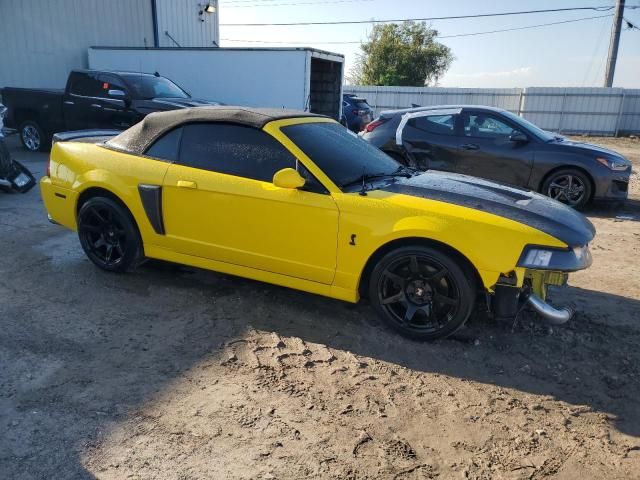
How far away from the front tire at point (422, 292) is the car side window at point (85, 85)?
9573mm

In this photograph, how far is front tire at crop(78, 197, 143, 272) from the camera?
4.58m

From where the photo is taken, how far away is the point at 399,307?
379 centimetres

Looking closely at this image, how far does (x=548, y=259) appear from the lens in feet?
11.0

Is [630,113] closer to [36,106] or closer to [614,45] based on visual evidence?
[614,45]

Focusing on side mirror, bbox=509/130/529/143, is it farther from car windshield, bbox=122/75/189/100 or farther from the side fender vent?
car windshield, bbox=122/75/189/100

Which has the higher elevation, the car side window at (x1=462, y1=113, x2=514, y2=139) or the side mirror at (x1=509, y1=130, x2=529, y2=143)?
the car side window at (x1=462, y1=113, x2=514, y2=139)

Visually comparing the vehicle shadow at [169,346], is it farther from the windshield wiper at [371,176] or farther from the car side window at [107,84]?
the car side window at [107,84]

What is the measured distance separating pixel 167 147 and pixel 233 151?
0.67 metres

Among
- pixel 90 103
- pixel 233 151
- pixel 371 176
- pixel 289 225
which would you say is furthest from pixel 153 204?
pixel 90 103

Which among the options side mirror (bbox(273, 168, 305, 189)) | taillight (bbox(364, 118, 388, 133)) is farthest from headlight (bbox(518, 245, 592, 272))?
taillight (bbox(364, 118, 388, 133))

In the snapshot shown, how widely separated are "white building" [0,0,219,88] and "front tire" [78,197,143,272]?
12.9 meters

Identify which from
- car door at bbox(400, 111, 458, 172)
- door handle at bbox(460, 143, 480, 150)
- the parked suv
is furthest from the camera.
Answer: the parked suv

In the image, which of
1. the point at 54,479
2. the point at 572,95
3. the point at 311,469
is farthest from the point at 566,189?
the point at 572,95

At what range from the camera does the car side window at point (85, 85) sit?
36.2ft
